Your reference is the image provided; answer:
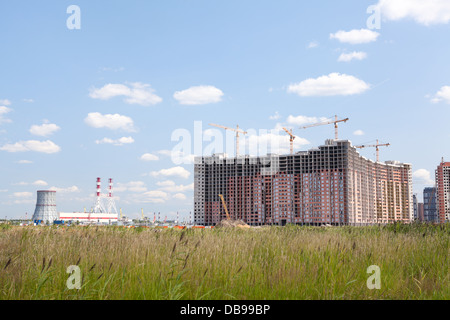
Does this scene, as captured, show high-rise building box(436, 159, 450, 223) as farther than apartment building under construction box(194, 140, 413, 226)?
Yes

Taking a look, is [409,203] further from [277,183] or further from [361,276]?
[361,276]

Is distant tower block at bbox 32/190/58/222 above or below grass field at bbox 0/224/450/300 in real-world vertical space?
below

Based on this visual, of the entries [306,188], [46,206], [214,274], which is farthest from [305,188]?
[214,274]

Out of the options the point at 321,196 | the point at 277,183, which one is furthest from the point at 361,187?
the point at 277,183

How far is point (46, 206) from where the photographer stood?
191m

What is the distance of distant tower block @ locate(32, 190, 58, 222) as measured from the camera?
7475 inches

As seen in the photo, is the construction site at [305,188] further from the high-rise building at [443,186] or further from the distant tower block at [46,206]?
the distant tower block at [46,206]

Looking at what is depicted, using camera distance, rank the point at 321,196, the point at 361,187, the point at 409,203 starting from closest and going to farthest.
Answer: the point at 321,196, the point at 361,187, the point at 409,203

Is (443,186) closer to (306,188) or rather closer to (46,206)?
(306,188)

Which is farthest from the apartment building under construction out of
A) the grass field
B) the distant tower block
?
the grass field

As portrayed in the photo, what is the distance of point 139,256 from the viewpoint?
7270 mm

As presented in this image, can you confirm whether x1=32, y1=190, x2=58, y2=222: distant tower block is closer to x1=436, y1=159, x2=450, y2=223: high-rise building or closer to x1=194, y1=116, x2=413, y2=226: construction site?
x1=194, y1=116, x2=413, y2=226: construction site
